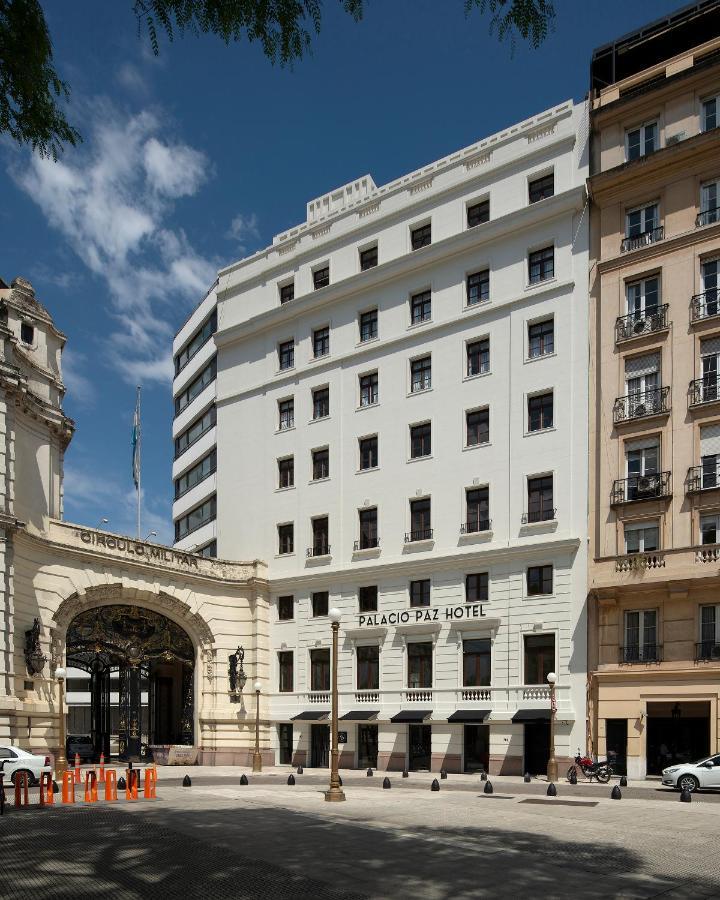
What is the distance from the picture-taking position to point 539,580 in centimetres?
4012

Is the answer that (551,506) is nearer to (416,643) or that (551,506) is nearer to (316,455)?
(416,643)

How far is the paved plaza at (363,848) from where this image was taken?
1438cm

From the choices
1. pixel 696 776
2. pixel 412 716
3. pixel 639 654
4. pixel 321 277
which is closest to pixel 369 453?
pixel 321 277

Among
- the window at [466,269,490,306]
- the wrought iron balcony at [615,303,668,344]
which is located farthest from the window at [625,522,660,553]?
the window at [466,269,490,306]

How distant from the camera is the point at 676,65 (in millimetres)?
40750

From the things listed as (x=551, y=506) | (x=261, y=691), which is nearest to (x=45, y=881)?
(x=551, y=506)

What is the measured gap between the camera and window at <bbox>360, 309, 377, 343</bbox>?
158 feet

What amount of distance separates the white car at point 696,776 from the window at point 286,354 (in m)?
29.0

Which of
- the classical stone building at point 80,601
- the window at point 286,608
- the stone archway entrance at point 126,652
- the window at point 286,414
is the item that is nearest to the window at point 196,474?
the window at point 286,414

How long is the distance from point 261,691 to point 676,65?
35025 mm

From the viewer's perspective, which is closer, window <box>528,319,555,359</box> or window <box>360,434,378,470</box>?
window <box>528,319,555,359</box>

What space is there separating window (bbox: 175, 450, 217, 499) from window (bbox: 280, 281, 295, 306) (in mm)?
12350

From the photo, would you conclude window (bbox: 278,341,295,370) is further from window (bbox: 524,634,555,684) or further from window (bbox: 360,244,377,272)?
window (bbox: 524,634,555,684)

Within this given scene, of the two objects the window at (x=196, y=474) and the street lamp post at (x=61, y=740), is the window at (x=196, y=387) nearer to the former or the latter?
the window at (x=196, y=474)
